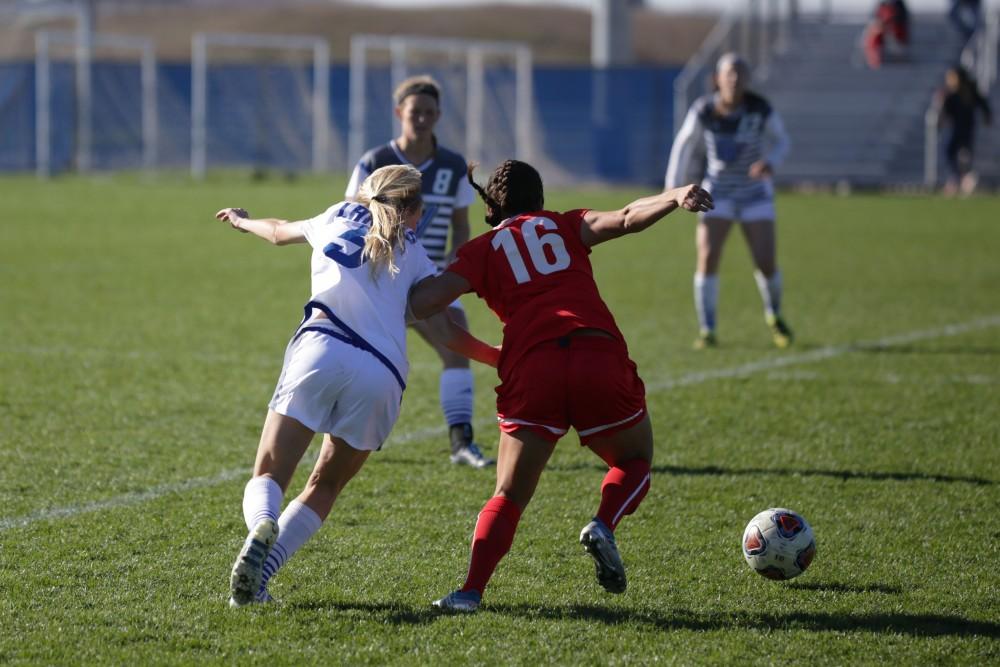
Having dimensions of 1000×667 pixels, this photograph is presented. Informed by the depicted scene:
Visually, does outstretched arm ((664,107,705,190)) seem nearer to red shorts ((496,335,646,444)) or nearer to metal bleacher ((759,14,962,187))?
red shorts ((496,335,646,444))

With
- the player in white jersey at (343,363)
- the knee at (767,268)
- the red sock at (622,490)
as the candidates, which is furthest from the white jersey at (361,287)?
the knee at (767,268)

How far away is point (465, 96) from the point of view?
40062 millimetres

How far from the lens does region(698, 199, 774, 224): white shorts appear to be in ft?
36.7

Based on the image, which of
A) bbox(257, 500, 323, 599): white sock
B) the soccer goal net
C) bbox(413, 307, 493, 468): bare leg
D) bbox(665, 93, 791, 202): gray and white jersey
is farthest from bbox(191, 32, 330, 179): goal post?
bbox(257, 500, 323, 599): white sock

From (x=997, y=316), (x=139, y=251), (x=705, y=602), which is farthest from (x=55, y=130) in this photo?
(x=705, y=602)

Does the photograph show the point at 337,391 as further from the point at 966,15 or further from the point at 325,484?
the point at 966,15

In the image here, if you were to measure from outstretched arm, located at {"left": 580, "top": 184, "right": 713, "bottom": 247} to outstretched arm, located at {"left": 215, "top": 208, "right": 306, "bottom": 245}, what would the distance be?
3.47 ft

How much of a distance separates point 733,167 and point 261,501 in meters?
7.34

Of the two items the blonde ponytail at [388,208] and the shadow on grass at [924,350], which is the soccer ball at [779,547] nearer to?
the blonde ponytail at [388,208]

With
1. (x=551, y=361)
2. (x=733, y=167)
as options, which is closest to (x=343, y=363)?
(x=551, y=361)

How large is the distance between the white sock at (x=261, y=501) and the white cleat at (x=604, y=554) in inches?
40.3

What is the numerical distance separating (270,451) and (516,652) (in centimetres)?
108

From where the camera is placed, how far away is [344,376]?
184 inches

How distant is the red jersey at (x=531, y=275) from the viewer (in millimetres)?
4867
